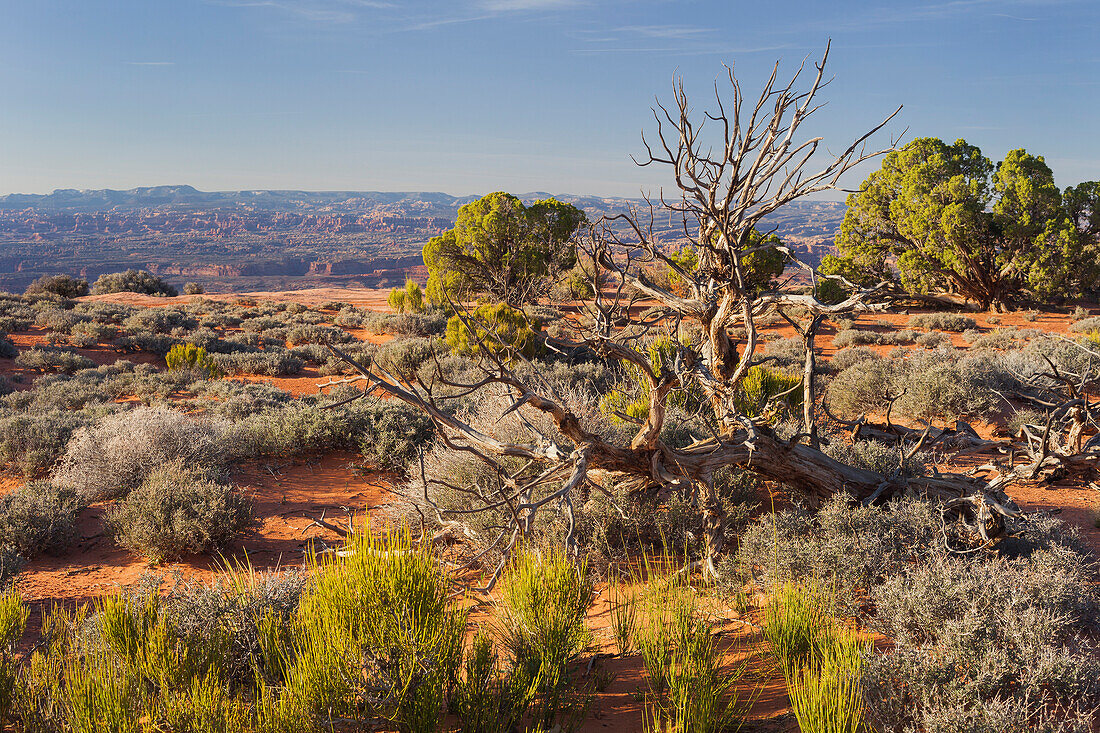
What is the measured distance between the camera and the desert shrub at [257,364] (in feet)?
44.5

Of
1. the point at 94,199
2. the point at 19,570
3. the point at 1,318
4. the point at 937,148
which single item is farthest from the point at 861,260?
the point at 94,199

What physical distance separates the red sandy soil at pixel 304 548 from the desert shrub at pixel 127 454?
28 cm

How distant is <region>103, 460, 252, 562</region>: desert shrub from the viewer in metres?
4.58

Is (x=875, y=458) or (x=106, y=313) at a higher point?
(x=106, y=313)

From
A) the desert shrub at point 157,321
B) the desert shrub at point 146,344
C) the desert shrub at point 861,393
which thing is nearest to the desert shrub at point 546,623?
the desert shrub at point 861,393

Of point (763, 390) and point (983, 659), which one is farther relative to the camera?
point (763, 390)

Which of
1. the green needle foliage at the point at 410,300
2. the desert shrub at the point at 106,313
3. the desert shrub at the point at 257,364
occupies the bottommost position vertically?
the desert shrub at the point at 257,364

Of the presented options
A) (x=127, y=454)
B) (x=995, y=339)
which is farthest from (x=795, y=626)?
(x=995, y=339)

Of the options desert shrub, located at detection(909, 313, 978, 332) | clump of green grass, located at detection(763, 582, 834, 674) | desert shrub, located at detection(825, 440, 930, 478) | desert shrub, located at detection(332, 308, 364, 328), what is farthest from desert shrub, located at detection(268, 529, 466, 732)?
desert shrub, located at detection(332, 308, 364, 328)

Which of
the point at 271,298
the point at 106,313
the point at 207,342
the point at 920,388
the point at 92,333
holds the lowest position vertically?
the point at 207,342

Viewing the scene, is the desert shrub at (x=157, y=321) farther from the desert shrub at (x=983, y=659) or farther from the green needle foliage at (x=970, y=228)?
the green needle foliage at (x=970, y=228)

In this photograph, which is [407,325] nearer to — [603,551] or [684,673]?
[603,551]

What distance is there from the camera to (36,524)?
15.4 ft

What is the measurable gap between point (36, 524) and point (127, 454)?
3.93 feet
